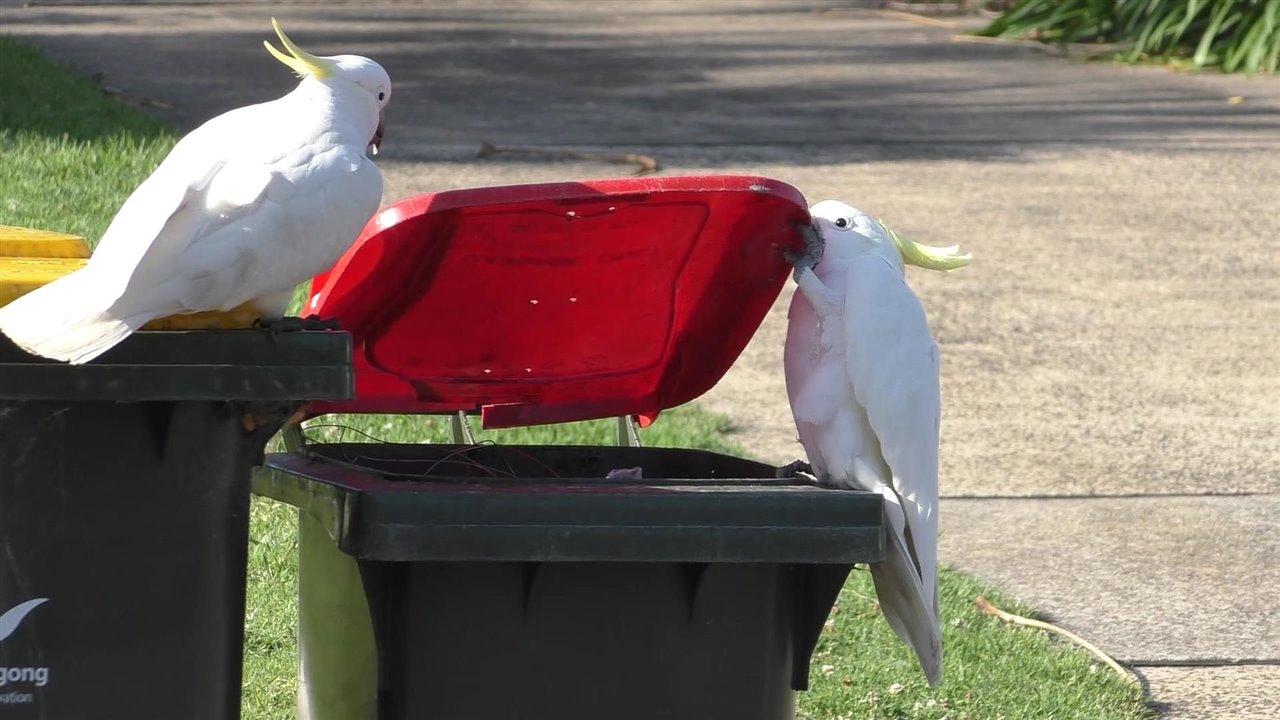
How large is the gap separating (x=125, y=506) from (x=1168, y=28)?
12.1 meters

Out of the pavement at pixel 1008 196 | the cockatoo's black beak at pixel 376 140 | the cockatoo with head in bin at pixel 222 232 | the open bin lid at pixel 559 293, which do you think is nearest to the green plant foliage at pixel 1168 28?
the pavement at pixel 1008 196

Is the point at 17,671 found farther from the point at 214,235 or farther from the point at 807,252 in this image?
the point at 807,252

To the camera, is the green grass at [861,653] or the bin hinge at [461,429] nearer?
the bin hinge at [461,429]

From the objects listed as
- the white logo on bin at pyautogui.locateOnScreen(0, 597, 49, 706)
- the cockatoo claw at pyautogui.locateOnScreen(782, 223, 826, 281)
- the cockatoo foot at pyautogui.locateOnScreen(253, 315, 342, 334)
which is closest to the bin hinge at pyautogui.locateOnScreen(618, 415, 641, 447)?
the cockatoo claw at pyautogui.locateOnScreen(782, 223, 826, 281)

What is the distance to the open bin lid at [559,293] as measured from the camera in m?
2.56

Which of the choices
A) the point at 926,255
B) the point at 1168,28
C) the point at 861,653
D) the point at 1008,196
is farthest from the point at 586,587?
the point at 1168,28

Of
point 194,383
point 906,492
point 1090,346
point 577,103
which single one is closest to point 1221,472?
point 1090,346

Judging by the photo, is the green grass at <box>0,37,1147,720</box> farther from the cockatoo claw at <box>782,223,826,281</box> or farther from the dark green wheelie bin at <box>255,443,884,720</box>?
the cockatoo claw at <box>782,223,826,281</box>

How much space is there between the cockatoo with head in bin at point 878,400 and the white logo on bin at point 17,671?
1.23 metres

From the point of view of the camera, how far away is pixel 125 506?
226 cm

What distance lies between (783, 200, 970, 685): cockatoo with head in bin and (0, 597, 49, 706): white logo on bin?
1.23 m

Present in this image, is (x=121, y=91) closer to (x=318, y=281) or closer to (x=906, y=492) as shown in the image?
(x=318, y=281)

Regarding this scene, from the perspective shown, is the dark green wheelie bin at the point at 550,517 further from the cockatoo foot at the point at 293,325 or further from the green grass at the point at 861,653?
the green grass at the point at 861,653

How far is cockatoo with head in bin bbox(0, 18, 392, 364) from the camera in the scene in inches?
83.8
